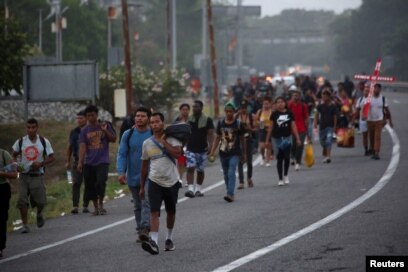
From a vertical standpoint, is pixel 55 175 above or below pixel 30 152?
below

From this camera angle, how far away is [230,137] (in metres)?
20.8

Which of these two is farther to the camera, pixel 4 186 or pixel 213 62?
pixel 213 62

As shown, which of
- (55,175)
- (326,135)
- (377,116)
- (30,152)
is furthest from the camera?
(55,175)

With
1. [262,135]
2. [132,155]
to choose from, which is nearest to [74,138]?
[132,155]

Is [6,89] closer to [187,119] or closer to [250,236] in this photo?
[187,119]

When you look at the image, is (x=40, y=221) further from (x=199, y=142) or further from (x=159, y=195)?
(x=159, y=195)

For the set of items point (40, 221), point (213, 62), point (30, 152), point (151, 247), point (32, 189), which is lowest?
point (40, 221)

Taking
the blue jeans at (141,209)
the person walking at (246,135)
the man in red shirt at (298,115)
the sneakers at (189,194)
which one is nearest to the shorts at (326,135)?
the man in red shirt at (298,115)

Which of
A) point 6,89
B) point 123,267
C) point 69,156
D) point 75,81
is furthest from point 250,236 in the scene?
point 6,89

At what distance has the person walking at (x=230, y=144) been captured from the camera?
66.8 ft

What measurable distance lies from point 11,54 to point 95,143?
2162 centimetres

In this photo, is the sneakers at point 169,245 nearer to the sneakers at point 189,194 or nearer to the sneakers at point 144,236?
the sneakers at point 144,236

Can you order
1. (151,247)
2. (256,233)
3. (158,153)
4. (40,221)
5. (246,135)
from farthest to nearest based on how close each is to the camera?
(246,135) → (40,221) → (256,233) → (158,153) → (151,247)

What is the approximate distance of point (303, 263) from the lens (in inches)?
484
